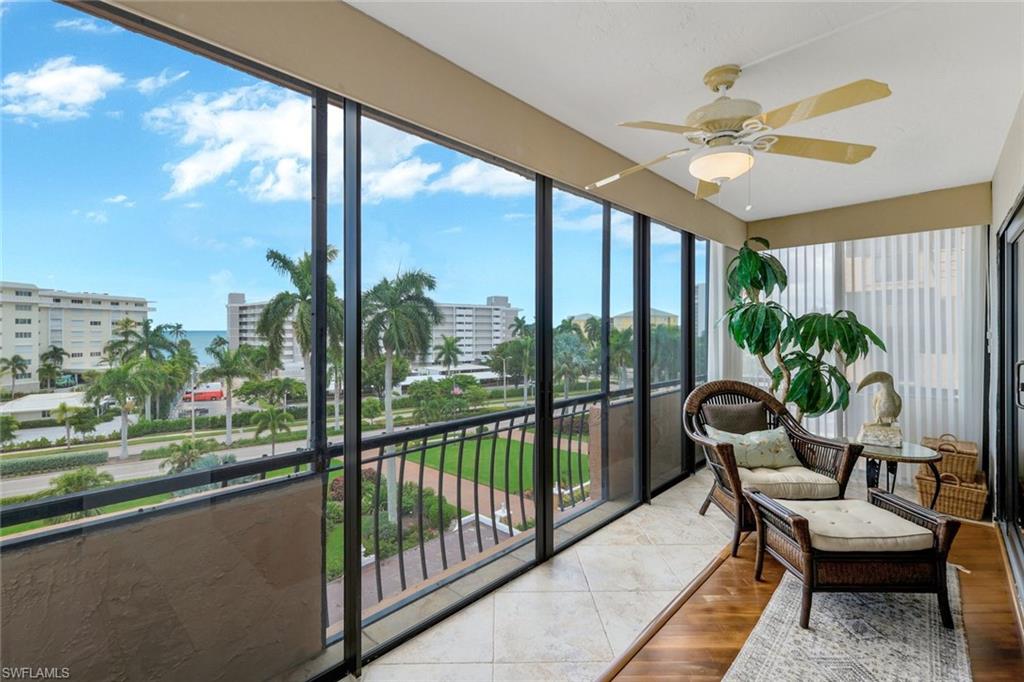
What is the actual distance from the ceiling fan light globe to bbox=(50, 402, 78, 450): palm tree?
235 cm

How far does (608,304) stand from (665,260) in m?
0.98

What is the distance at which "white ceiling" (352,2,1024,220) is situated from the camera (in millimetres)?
1742

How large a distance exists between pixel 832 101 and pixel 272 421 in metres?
2.25

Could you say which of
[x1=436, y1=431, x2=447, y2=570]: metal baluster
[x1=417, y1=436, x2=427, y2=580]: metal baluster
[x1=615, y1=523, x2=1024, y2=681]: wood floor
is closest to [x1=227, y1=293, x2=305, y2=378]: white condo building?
[x1=417, y1=436, x2=427, y2=580]: metal baluster

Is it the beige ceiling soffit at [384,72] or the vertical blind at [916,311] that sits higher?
the beige ceiling soffit at [384,72]

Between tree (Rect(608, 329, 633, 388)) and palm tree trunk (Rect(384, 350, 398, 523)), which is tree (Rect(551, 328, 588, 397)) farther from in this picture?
palm tree trunk (Rect(384, 350, 398, 523))

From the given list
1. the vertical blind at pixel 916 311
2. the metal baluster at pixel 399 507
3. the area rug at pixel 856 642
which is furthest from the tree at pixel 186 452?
the vertical blind at pixel 916 311

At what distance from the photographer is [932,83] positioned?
2.23 meters

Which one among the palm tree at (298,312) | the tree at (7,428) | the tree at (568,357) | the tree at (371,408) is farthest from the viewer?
the tree at (568,357)

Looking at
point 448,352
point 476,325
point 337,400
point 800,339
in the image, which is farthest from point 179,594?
point 800,339

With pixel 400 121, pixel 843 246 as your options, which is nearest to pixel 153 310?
pixel 400 121

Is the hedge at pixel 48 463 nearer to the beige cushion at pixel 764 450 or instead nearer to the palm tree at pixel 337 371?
the palm tree at pixel 337 371

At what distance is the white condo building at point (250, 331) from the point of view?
1589 mm

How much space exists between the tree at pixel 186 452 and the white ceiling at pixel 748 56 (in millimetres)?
1651
